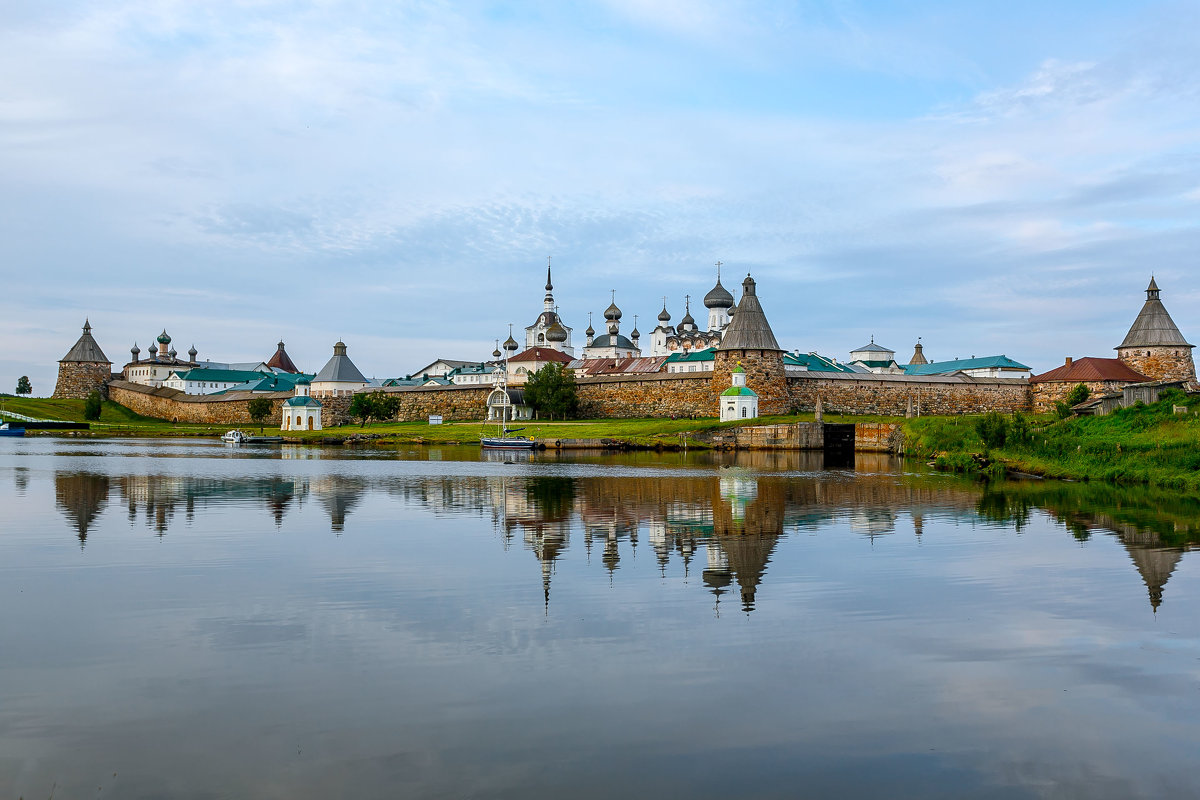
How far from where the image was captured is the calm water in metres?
4.91

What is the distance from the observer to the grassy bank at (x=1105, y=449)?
69.8 feet

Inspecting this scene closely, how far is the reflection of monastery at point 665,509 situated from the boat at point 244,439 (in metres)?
25.9

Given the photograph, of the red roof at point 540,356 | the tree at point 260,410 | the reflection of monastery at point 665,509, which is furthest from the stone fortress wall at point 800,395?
the reflection of monastery at point 665,509

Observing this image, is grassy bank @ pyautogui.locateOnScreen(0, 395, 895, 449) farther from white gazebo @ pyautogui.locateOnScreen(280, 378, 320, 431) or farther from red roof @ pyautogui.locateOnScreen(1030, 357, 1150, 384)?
red roof @ pyautogui.locateOnScreen(1030, 357, 1150, 384)

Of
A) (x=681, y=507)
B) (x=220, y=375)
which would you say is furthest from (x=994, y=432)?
(x=220, y=375)

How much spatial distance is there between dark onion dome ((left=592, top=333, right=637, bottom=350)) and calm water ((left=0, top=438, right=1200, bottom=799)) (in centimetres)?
7853

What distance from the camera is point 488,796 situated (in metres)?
4.59

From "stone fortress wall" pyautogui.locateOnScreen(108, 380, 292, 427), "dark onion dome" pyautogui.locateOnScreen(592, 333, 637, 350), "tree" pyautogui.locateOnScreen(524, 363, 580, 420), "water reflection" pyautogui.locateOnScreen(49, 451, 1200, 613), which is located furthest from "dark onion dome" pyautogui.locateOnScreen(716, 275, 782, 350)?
"dark onion dome" pyautogui.locateOnScreen(592, 333, 637, 350)

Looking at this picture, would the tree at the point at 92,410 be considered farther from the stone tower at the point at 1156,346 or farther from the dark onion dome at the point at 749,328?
the stone tower at the point at 1156,346

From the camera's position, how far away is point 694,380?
5503 centimetres

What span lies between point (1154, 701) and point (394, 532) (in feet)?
31.6

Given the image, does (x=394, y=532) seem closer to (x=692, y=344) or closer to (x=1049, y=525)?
(x=1049, y=525)

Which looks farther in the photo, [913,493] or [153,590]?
[913,493]

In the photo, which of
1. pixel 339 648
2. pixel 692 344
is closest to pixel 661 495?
pixel 339 648
